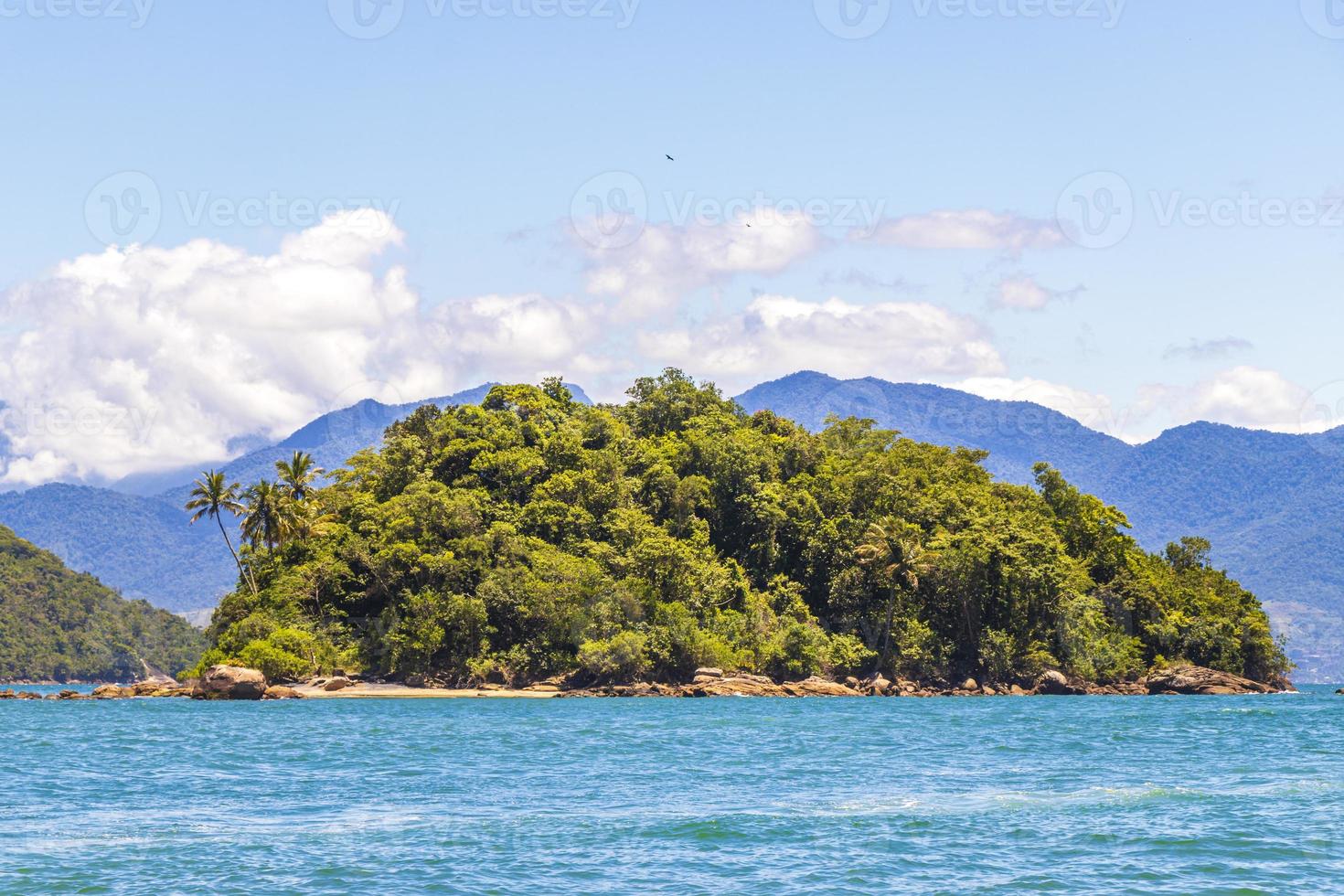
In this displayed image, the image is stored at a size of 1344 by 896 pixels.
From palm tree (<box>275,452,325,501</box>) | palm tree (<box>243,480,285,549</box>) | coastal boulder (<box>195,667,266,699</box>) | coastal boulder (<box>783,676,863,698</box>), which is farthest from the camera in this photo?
palm tree (<box>275,452,325,501</box>)

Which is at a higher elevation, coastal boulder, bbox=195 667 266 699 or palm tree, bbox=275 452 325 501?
palm tree, bbox=275 452 325 501

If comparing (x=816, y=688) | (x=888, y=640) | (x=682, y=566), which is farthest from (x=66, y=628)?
(x=888, y=640)

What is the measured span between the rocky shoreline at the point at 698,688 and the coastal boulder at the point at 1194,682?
67 millimetres

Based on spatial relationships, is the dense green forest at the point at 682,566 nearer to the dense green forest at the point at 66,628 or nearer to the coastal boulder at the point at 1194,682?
the coastal boulder at the point at 1194,682

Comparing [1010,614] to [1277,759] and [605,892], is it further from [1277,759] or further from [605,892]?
[605,892]

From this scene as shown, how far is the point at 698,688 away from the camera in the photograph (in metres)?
89.7

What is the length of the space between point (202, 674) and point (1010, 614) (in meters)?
53.6

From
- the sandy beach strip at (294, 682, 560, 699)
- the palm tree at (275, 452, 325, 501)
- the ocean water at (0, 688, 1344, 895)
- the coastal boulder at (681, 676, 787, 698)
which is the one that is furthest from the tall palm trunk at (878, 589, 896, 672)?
the palm tree at (275, 452, 325, 501)

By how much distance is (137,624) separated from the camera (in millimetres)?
189000

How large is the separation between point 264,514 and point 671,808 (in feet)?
225

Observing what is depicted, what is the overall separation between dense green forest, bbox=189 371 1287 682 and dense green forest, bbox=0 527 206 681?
85862mm

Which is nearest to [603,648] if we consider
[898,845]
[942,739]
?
[942,739]

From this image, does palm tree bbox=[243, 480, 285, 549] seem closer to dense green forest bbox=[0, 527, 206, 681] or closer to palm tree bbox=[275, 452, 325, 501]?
palm tree bbox=[275, 452, 325, 501]

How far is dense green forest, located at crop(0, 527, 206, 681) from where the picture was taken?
6757 inches
